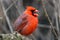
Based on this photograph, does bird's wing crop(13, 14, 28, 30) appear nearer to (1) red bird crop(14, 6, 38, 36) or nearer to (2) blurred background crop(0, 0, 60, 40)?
(1) red bird crop(14, 6, 38, 36)

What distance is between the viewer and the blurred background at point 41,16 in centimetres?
772

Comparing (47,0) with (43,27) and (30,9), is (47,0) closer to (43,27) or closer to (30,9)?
(43,27)

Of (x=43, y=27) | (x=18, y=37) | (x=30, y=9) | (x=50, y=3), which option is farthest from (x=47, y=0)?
(x=18, y=37)

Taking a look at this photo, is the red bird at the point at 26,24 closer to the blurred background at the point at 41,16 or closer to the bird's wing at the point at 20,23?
the bird's wing at the point at 20,23

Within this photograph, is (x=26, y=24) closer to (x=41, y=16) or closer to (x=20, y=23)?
(x=20, y=23)

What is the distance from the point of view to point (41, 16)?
9445 mm

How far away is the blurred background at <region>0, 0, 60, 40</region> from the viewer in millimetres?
7723

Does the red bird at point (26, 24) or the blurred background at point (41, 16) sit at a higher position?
the red bird at point (26, 24)

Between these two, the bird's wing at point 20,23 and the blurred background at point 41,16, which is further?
the blurred background at point 41,16

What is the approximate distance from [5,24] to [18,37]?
11.4 ft

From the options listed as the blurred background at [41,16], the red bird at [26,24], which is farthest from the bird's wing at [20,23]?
the blurred background at [41,16]

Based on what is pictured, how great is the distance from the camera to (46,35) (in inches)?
367

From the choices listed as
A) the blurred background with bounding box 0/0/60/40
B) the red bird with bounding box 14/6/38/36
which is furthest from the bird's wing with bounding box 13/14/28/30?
the blurred background with bounding box 0/0/60/40

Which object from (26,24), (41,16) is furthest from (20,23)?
(41,16)
